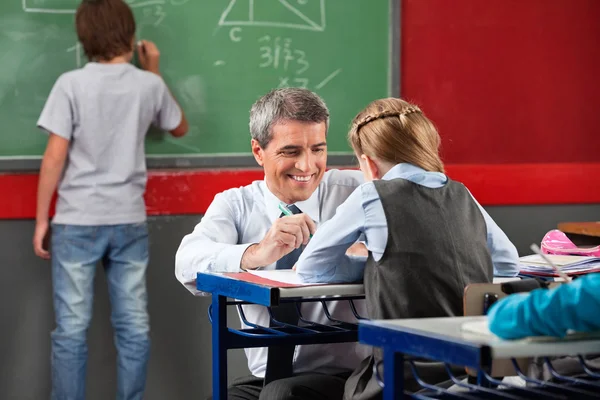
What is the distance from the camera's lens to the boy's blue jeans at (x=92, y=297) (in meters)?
3.54

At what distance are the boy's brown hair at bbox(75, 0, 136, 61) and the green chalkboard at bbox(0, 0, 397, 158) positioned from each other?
168 millimetres

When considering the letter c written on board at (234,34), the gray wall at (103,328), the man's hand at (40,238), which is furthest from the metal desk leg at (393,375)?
the letter c written on board at (234,34)

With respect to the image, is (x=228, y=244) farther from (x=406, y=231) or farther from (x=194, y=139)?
(x=194, y=139)

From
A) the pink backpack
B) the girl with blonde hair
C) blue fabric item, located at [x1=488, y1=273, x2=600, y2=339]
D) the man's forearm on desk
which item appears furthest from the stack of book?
blue fabric item, located at [x1=488, y1=273, x2=600, y2=339]

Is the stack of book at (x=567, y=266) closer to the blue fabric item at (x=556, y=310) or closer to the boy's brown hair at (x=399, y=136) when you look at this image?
the boy's brown hair at (x=399, y=136)

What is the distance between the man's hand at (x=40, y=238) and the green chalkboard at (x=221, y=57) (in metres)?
0.30

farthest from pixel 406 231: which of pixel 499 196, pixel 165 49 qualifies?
pixel 499 196

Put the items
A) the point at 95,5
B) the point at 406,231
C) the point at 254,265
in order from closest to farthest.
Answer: the point at 406,231, the point at 254,265, the point at 95,5

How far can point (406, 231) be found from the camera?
197cm


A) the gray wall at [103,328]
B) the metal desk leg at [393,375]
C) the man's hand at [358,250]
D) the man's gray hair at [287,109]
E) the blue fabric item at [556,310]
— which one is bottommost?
the gray wall at [103,328]

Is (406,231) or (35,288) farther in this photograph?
(35,288)

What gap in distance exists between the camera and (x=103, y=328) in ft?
12.6

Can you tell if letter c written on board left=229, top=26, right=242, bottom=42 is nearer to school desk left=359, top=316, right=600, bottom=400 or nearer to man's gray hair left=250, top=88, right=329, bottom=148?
man's gray hair left=250, top=88, right=329, bottom=148

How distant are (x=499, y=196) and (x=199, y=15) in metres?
1.54
